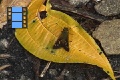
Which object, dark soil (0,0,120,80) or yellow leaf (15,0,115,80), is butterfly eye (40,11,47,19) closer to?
yellow leaf (15,0,115,80)

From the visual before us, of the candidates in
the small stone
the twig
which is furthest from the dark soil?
the twig

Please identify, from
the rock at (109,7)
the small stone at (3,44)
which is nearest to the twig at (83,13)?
the rock at (109,7)

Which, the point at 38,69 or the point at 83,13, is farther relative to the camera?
the point at 83,13

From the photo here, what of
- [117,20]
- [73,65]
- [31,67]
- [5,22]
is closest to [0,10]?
[5,22]

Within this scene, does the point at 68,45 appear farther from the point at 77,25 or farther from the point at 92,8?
the point at 92,8

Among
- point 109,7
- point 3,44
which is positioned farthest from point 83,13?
point 3,44

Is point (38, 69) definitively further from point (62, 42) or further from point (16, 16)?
point (16, 16)

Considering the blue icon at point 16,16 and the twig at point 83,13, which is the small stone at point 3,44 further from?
the twig at point 83,13
